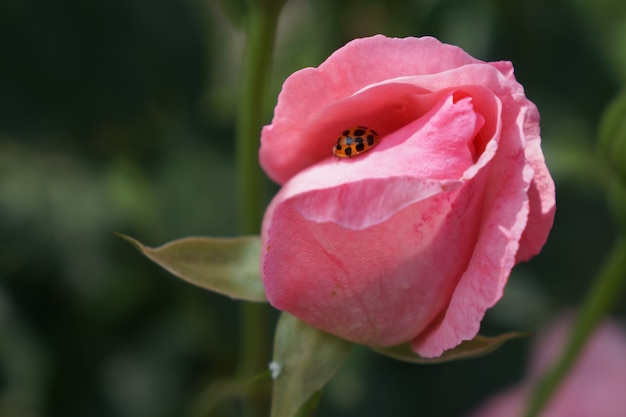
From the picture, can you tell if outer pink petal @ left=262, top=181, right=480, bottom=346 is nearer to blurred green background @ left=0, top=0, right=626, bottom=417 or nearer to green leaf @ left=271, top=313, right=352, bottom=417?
green leaf @ left=271, top=313, right=352, bottom=417

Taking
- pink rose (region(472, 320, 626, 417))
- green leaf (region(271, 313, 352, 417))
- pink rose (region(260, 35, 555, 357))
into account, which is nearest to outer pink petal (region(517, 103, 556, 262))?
pink rose (region(260, 35, 555, 357))

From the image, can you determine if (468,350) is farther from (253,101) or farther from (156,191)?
(156,191)

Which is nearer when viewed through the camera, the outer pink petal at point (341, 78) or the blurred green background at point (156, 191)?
the outer pink petal at point (341, 78)

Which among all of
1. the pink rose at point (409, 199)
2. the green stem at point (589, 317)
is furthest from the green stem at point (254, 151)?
the green stem at point (589, 317)

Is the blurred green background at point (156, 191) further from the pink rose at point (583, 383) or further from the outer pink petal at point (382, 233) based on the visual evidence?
the outer pink petal at point (382, 233)

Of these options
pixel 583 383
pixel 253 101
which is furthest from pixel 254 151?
pixel 583 383
